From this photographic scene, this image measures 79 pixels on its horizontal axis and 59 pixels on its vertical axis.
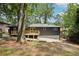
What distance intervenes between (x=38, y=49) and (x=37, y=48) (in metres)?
Answer: 0.02

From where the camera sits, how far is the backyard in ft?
9.26

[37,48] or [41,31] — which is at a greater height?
[41,31]

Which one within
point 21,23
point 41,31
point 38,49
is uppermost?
point 21,23

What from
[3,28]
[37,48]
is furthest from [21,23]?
[37,48]

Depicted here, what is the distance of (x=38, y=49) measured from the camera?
284 centimetres

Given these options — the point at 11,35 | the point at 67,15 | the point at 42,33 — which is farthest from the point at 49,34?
the point at 11,35

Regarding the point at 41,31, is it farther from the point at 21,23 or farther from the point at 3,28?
the point at 3,28

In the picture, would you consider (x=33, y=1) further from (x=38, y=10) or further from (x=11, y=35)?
(x=11, y=35)

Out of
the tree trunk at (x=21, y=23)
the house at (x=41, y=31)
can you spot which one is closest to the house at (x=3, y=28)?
the house at (x=41, y=31)

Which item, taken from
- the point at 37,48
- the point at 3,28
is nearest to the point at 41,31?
the point at 37,48

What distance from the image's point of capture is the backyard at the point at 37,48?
282 cm

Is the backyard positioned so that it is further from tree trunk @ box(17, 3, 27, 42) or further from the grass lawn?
tree trunk @ box(17, 3, 27, 42)

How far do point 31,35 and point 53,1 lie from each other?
619mm

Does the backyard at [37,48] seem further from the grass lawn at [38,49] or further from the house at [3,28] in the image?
the house at [3,28]
